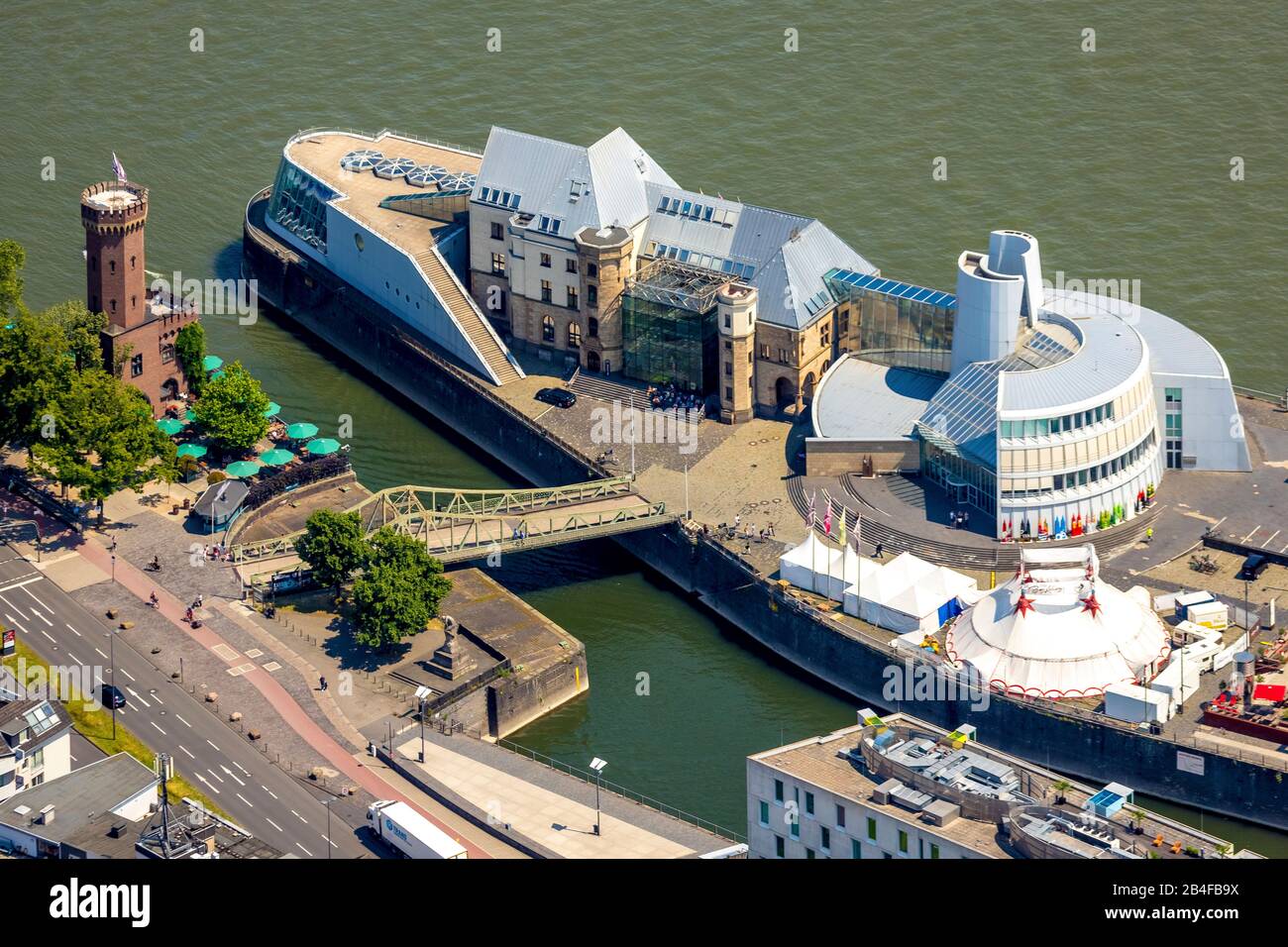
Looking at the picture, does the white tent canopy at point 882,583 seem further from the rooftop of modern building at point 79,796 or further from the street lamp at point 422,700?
the rooftop of modern building at point 79,796

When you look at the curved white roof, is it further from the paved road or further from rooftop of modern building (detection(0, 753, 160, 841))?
rooftop of modern building (detection(0, 753, 160, 841))

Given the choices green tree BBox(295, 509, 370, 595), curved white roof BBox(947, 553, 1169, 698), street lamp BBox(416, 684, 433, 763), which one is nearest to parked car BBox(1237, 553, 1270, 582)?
curved white roof BBox(947, 553, 1169, 698)

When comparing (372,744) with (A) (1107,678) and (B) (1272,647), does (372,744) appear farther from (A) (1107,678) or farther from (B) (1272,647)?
(B) (1272,647)

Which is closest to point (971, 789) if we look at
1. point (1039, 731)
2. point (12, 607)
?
point (1039, 731)

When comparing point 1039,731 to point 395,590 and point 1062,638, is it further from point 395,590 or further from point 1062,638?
point 395,590
